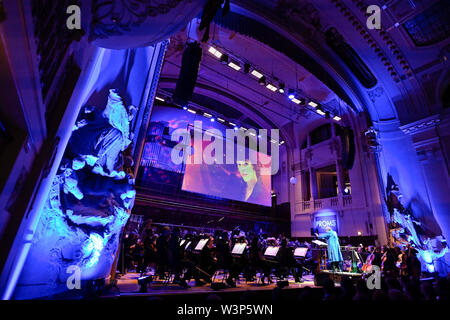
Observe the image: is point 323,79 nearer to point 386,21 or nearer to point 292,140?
point 386,21

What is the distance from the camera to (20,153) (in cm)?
164

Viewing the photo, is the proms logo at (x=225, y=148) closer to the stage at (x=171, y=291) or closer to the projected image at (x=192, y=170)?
the projected image at (x=192, y=170)

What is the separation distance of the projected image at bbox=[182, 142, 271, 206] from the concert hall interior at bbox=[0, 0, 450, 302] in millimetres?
96

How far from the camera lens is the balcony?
12602mm

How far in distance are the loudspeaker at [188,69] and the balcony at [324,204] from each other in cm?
1097

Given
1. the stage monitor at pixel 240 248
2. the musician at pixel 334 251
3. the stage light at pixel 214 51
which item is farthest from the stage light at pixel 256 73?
the stage monitor at pixel 240 248

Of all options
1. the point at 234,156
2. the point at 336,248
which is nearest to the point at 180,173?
the point at 234,156

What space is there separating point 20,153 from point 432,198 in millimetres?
11051

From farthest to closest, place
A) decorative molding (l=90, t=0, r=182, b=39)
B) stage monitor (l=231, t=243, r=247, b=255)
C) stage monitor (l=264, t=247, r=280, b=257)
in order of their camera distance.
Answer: stage monitor (l=264, t=247, r=280, b=257)
stage monitor (l=231, t=243, r=247, b=255)
decorative molding (l=90, t=0, r=182, b=39)

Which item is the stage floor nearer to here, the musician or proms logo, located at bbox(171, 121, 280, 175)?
the musician

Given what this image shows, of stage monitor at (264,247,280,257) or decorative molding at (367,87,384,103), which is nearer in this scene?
stage monitor at (264,247,280,257)

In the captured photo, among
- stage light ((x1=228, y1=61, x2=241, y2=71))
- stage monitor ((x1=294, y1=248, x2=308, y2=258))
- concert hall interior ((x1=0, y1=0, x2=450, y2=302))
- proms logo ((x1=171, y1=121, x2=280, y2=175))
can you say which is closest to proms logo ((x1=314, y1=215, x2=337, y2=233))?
concert hall interior ((x1=0, y1=0, x2=450, y2=302))

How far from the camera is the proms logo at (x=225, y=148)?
46.1ft

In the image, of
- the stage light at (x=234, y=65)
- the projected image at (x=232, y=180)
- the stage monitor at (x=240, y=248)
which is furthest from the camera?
the projected image at (x=232, y=180)
